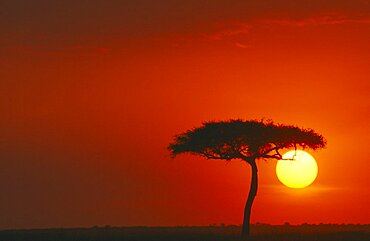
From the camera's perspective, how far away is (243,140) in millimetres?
89312

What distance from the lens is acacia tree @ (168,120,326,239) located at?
88938 mm

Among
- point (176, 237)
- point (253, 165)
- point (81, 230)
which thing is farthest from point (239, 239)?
point (81, 230)

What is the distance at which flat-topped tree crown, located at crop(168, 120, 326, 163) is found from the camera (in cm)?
8919

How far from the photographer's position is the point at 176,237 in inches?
3216

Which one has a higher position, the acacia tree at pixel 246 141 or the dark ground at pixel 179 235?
the acacia tree at pixel 246 141

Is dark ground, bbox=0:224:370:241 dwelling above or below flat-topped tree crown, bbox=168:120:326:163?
below

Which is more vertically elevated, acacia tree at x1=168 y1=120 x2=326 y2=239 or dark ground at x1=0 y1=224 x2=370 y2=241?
acacia tree at x1=168 y1=120 x2=326 y2=239

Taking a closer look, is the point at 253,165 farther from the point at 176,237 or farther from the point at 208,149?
the point at 176,237

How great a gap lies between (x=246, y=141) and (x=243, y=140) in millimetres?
298

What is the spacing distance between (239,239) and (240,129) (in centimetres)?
1350

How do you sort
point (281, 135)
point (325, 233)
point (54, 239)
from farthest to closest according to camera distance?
1. point (281, 135)
2. point (325, 233)
3. point (54, 239)

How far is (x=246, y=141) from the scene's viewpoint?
292 feet

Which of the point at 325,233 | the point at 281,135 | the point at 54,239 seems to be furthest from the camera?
the point at 281,135

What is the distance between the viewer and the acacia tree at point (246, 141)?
8894 centimetres
